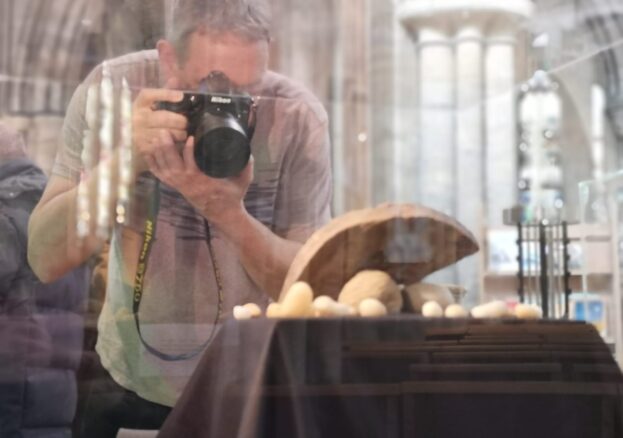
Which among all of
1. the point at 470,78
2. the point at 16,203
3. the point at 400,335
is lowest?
the point at 400,335

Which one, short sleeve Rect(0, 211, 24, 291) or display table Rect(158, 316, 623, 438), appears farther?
short sleeve Rect(0, 211, 24, 291)

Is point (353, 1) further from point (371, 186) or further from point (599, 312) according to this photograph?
point (599, 312)

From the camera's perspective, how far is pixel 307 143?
2.88 ft

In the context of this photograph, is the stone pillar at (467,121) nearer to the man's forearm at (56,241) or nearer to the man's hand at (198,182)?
the man's hand at (198,182)

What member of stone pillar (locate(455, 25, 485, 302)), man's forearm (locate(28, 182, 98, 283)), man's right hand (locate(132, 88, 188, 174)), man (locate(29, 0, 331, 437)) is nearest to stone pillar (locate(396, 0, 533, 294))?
stone pillar (locate(455, 25, 485, 302))

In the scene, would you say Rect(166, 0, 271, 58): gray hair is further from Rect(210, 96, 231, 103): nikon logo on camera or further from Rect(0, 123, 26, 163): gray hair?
Rect(0, 123, 26, 163): gray hair

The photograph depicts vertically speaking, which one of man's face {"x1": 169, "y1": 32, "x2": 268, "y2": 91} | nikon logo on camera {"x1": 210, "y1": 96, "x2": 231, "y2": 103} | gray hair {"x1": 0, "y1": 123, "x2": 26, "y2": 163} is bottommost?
gray hair {"x1": 0, "y1": 123, "x2": 26, "y2": 163}

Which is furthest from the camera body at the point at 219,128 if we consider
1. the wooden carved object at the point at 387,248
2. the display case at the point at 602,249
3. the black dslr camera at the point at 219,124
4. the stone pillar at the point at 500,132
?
the display case at the point at 602,249

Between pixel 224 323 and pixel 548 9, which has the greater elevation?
pixel 548 9

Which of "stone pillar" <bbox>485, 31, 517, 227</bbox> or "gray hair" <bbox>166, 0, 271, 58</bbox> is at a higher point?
"gray hair" <bbox>166, 0, 271, 58</bbox>

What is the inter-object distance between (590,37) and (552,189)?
0.64ft

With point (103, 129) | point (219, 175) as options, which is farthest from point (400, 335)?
point (103, 129)

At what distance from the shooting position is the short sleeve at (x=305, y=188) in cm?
87

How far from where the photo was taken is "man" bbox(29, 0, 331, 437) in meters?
0.86
